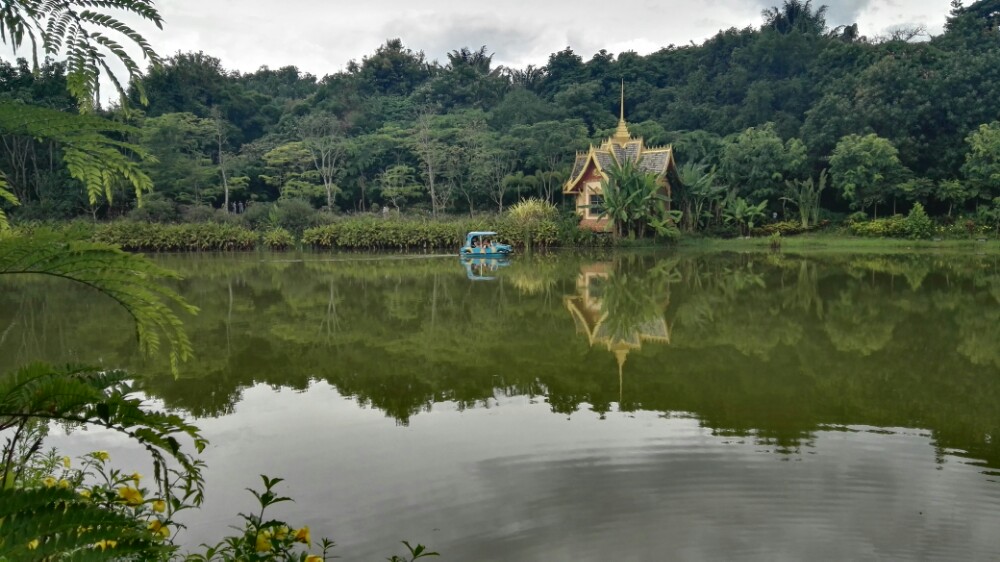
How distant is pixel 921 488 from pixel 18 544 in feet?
11.2

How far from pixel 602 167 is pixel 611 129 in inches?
212

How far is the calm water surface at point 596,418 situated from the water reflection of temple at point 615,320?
6 cm

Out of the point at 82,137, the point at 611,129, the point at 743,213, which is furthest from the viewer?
the point at 611,129

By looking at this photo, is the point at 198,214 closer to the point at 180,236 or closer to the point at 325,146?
the point at 180,236

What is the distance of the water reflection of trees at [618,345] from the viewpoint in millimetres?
4648

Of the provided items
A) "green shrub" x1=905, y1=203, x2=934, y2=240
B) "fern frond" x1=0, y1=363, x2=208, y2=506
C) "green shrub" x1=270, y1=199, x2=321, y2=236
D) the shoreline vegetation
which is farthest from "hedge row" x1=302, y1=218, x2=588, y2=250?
"fern frond" x1=0, y1=363, x2=208, y2=506

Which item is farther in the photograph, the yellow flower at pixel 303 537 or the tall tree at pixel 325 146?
the tall tree at pixel 325 146

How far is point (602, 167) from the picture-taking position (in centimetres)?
2302

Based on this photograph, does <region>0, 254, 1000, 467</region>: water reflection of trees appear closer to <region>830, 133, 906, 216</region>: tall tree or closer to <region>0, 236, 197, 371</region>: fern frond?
<region>0, 236, 197, 371</region>: fern frond

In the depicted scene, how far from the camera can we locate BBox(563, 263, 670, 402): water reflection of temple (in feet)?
22.0

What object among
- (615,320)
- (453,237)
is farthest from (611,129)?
(615,320)

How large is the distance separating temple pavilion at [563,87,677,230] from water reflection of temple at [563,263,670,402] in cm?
1163

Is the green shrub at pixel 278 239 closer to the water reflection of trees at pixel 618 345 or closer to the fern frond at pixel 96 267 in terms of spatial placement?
the water reflection of trees at pixel 618 345

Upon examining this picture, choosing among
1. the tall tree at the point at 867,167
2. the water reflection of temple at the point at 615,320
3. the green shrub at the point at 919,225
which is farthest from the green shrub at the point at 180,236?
the green shrub at the point at 919,225
